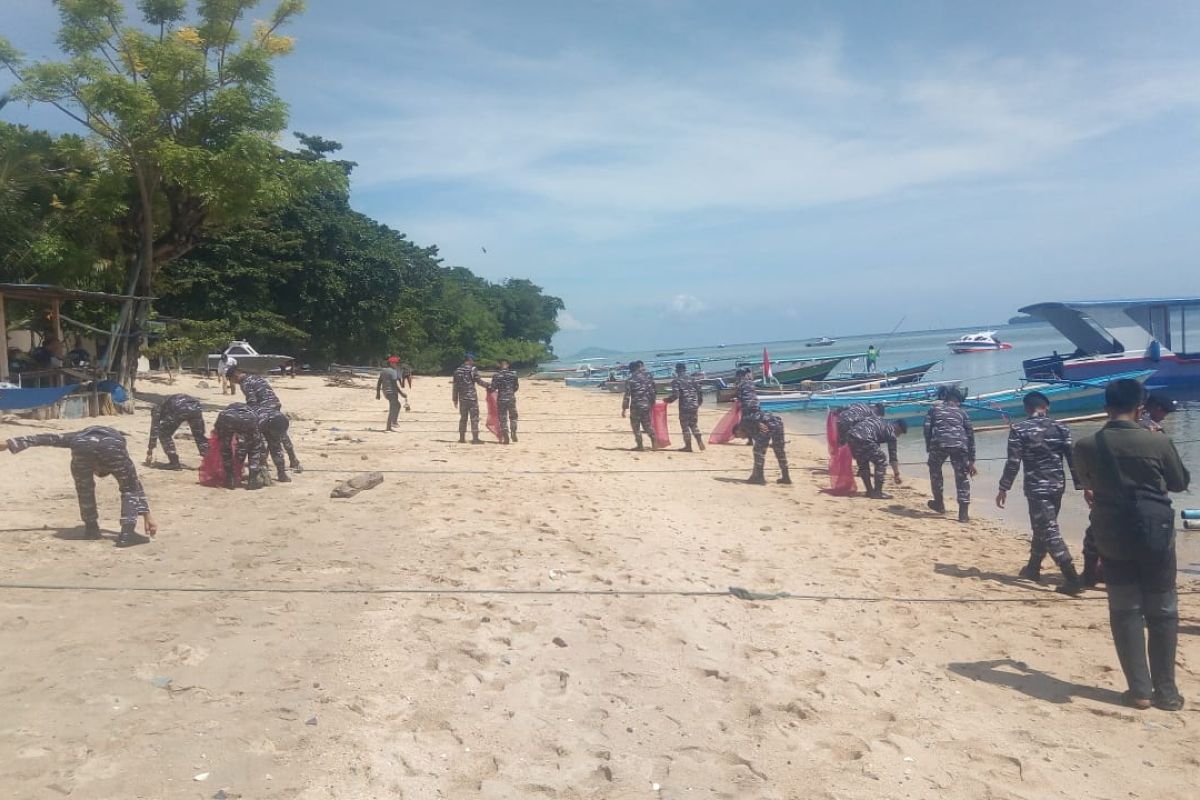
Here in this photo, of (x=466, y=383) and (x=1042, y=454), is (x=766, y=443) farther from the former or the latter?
(x=466, y=383)

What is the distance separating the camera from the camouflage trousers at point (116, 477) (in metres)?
7.45

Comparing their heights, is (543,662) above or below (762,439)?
below

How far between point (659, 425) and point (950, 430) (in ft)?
24.0

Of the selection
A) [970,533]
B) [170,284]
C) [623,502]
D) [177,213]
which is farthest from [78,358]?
[970,533]

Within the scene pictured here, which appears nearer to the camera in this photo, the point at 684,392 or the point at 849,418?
the point at 849,418

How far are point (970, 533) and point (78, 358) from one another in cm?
1824

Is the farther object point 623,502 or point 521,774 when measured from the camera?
point 623,502

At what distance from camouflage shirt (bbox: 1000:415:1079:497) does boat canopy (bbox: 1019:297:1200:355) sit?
82.4 ft

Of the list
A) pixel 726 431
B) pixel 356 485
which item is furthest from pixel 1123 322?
pixel 356 485

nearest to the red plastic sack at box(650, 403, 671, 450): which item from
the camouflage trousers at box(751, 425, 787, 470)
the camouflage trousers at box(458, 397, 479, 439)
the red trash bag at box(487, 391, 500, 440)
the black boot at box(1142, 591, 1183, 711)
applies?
the red trash bag at box(487, 391, 500, 440)

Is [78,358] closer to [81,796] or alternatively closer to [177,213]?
[177,213]

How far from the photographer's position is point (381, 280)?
1588 inches

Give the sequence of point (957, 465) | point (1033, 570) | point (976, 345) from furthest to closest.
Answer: point (976, 345) < point (957, 465) < point (1033, 570)

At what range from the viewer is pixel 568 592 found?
6.75 metres
